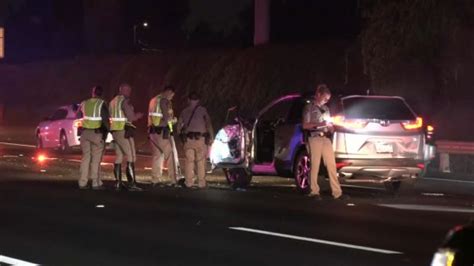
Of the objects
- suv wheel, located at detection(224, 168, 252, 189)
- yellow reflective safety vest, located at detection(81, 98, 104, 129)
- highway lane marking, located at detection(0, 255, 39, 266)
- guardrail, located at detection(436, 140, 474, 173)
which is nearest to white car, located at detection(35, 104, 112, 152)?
suv wheel, located at detection(224, 168, 252, 189)

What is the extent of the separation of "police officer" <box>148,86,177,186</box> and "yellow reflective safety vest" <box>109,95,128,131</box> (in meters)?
0.66

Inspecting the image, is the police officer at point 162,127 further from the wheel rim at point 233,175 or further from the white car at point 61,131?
the white car at point 61,131

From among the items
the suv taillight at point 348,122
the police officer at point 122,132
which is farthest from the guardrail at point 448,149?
the police officer at point 122,132

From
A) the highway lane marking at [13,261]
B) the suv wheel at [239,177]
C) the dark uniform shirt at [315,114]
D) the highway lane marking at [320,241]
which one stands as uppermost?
the dark uniform shirt at [315,114]

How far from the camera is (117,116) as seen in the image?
14820mm

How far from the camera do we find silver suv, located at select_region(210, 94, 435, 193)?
1370 cm

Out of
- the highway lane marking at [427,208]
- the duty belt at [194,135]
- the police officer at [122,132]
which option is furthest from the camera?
the duty belt at [194,135]

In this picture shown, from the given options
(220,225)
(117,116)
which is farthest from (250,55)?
(220,225)

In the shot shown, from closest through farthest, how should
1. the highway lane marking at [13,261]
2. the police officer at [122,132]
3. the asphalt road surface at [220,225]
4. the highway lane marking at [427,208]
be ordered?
the highway lane marking at [13,261] → the asphalt road surface at [220,225] → the highway lane marking at [427,208] → the police officer at [122,132]

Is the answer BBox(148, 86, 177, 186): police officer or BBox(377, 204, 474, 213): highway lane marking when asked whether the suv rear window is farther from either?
BBox(148, 86, 177, 186): police officer

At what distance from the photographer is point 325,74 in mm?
27281

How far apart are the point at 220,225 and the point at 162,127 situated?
5.00m

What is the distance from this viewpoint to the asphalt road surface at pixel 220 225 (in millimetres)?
8555

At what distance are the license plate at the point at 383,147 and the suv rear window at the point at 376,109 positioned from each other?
0.44m
